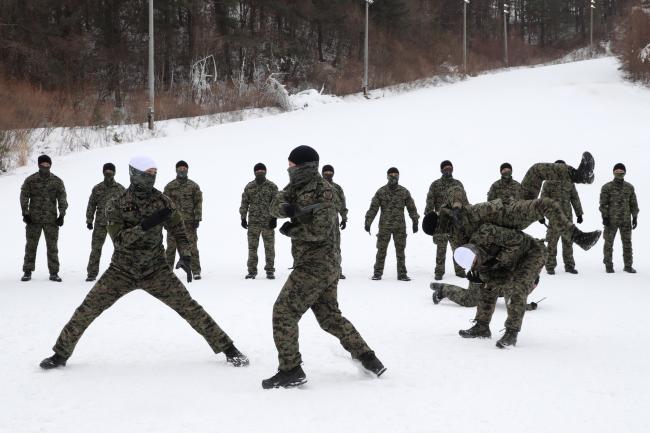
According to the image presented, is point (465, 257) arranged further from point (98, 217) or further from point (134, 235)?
point (98, 217)

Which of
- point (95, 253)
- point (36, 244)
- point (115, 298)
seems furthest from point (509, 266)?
point (36, 244)

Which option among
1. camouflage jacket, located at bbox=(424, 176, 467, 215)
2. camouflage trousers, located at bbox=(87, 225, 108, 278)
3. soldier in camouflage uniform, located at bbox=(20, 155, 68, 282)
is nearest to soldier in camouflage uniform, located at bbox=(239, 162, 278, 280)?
camouflage trousers, located at bbox=(87, 225, 108, 278)

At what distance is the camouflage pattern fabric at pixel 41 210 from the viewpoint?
1034 cm

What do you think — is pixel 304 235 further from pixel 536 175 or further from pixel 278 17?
pixel 278 17

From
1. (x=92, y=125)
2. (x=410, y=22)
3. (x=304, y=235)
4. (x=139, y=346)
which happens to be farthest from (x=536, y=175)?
(x=410, y=22)

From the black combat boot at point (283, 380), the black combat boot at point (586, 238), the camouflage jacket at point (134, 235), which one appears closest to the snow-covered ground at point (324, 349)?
the black combat boot at point (283, 380)

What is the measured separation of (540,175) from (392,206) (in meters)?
4.02

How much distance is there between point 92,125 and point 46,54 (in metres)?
8.26

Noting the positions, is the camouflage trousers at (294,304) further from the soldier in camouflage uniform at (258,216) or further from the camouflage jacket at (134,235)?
the soldier in camouflage uniform at (258,216)

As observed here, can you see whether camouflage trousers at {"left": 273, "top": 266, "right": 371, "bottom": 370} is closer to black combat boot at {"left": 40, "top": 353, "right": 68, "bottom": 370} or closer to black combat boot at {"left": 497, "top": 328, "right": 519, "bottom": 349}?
black combat boot at {"left": 40, "top": 353, "right": 68, "bottom": 370}

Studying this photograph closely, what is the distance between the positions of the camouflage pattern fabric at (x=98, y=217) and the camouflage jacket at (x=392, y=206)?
14.8ft

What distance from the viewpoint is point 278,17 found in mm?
41156

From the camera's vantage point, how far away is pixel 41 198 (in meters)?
10.4

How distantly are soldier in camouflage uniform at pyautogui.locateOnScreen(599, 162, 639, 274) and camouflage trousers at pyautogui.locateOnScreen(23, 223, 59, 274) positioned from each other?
9957 mm
